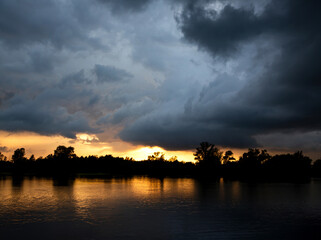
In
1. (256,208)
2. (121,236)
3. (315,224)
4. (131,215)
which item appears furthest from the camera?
(256,208)

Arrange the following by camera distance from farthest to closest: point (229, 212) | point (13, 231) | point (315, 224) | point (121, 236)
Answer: point (229, 212) → point (315, 224) → point (13, 231) → point (121, 236)

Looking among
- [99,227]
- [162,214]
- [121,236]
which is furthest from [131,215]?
[121,236]

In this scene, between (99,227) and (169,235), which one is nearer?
(169,235)

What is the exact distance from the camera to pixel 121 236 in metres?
28.0

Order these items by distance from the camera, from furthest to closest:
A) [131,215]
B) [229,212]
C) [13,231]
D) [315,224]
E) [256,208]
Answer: [256,208] → [229,212] → [131,215] → [315,224] → [13,231]

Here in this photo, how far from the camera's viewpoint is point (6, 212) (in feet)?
133

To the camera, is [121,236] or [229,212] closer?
[121,236]

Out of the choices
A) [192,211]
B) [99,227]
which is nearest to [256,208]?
[192,211]

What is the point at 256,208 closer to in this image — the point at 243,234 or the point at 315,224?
the point at 315,224

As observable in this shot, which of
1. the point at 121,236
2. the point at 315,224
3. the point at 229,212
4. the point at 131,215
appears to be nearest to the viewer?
the point at 121,236

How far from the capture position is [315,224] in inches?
1389

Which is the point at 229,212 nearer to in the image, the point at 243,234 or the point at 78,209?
the point at 243,234

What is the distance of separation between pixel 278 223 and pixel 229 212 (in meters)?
8.65

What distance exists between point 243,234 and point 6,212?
31521 mm
